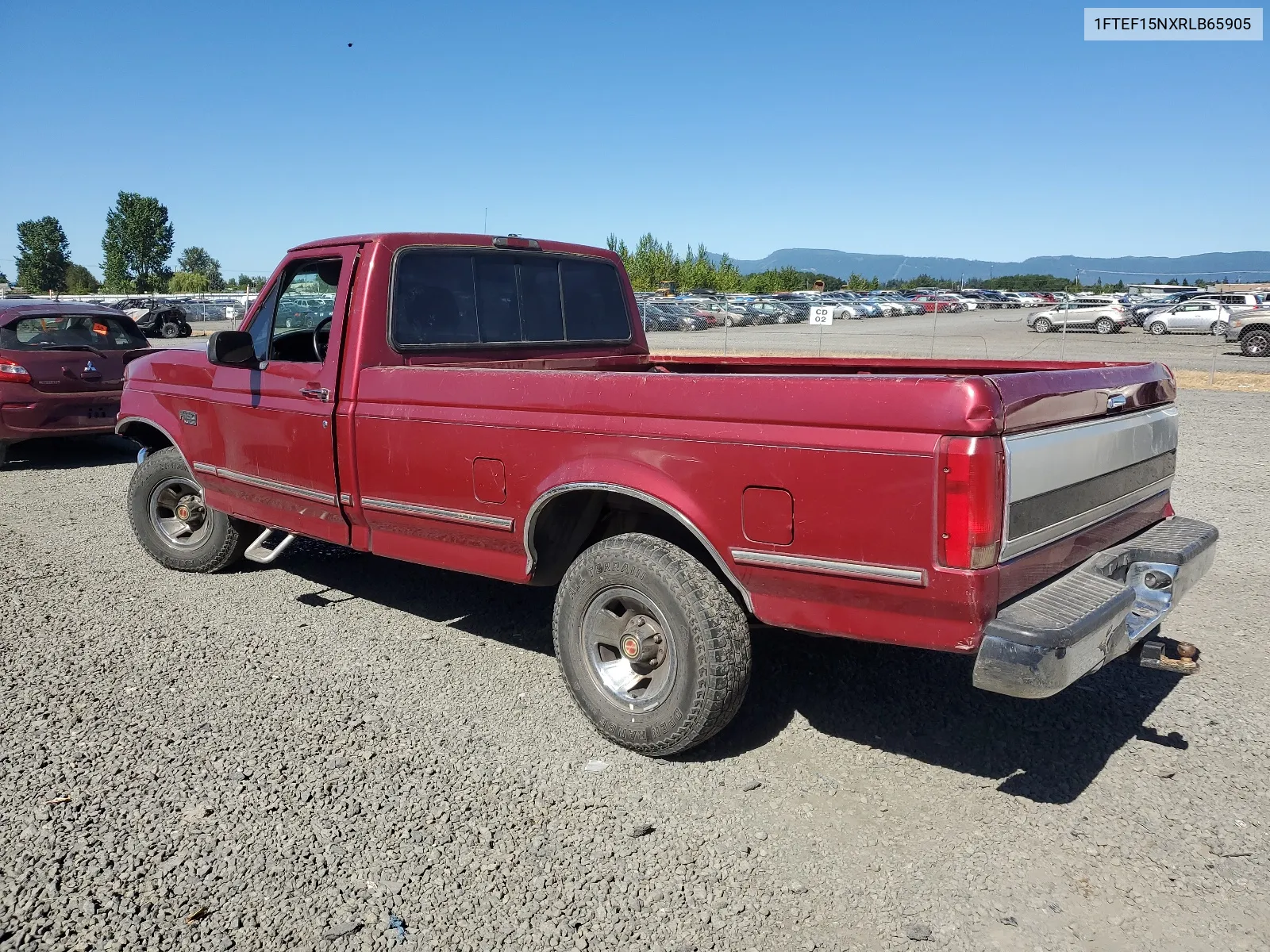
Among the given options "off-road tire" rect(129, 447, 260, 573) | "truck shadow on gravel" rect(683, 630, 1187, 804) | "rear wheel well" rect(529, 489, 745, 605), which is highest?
"rear wheel well" rect(529, 489, 745, 605)

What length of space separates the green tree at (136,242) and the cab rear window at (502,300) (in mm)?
115387

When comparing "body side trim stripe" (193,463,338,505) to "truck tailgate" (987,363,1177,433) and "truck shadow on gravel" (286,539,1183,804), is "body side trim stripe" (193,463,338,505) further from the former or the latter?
"truck tailgate" (987,363,1177,433)

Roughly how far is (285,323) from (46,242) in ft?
427

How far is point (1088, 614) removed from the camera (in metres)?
3.05

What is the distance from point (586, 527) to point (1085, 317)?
4121cm

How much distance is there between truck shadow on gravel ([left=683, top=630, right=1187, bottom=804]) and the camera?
3.76 metres

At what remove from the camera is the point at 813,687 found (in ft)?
14.7

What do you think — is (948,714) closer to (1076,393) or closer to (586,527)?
(1076,393)

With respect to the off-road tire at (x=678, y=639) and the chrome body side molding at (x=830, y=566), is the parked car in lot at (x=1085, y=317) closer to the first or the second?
the off-road tire at (x=678, y=639)

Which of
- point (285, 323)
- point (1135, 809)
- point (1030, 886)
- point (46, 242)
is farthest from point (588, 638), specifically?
point (46, 242)

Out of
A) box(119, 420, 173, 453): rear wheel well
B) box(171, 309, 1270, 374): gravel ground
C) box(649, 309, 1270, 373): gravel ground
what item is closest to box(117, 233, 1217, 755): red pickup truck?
box(119, 420, 173, 453): rear wheel well

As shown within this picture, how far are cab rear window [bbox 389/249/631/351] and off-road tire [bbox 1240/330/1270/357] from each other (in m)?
25.6

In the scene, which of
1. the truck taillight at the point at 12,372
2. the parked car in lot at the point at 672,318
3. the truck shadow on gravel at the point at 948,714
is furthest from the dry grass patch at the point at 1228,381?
the parked car in lot at the point at 672,318

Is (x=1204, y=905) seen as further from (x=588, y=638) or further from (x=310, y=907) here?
(x=310, y=907)
